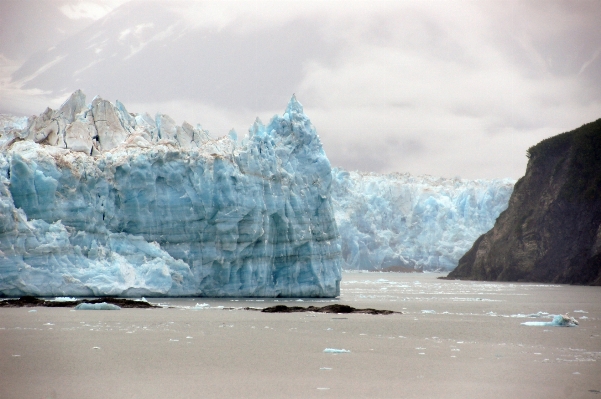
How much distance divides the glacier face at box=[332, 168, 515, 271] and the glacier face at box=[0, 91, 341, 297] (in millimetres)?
47343

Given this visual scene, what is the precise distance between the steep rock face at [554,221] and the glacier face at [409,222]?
13.5 metres

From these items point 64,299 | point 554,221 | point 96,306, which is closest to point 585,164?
point 554,221

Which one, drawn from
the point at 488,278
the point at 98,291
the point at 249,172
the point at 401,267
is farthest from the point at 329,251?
the point at 401,267

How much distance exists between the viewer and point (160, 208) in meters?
30.6

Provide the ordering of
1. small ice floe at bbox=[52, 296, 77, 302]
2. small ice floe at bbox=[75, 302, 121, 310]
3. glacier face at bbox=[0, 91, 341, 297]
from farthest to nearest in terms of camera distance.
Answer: glacier face at bbox=[0, 91, 341, 297] → small ice floe at bbox=[52, 296, 77, 302] → small ice floe at bbox=[75, 302, 121, 310]

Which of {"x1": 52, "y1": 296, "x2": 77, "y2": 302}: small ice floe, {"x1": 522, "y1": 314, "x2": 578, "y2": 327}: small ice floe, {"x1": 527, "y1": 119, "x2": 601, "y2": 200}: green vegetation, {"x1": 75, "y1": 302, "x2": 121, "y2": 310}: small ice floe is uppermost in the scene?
{"x1": 527, "y1": 119, "x2": 601, "y2": 200}: green vegetation

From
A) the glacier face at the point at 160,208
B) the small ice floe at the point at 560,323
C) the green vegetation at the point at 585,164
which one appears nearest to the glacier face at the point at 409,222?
the green vegetation at the point at 585,164

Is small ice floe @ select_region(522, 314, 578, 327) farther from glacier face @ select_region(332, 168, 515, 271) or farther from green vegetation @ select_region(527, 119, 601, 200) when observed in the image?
glacier face @ select_region(332, 168, 515, 271)

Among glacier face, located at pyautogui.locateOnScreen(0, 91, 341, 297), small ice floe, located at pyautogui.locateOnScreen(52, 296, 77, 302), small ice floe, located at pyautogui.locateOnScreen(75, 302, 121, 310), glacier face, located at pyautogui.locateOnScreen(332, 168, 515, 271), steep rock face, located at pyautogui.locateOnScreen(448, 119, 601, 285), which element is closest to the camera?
small ice floe, located at pyautogui.locateOnScreen(75, 302, 121, 310)

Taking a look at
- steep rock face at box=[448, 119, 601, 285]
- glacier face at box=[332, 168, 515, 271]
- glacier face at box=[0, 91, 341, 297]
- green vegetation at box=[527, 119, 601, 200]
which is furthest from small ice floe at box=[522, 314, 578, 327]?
glacier face at box=[332, 168, 515, 271]

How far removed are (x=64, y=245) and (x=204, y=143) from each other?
27.8 feet

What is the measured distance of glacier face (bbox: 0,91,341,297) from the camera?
28.1 metres

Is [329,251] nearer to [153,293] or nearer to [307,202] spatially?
[307,202]

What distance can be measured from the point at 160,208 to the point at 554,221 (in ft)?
137
